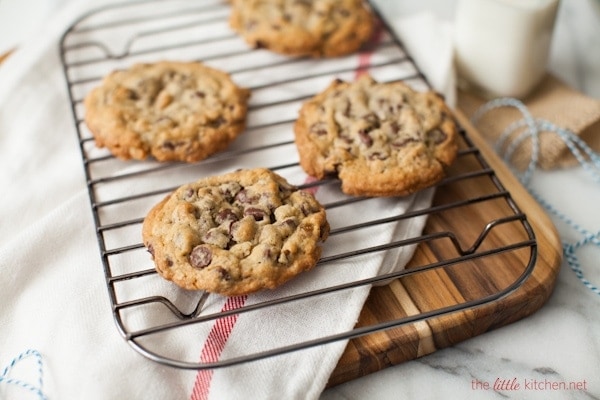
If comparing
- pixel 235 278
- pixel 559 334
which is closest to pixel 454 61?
pixel 559 334

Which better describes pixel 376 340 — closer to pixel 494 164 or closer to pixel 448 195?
pixel 448 195

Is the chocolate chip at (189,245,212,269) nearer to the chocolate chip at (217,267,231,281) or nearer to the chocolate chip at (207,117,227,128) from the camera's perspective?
the chocolate chip at (217,267,231,281)

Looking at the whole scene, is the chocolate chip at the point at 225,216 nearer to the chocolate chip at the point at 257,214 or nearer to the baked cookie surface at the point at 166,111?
the chocolate chip at the point at 257,214

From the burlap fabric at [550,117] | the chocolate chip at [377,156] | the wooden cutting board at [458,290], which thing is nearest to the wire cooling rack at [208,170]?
the wooden cutting board at [458,290]

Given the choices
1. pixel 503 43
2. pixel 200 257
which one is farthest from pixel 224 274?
pixel 503 43

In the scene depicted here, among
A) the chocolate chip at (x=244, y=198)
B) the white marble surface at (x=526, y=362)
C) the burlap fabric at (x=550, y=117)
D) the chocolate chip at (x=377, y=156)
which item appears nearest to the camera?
the white marble surface at (x=526, y=362)
